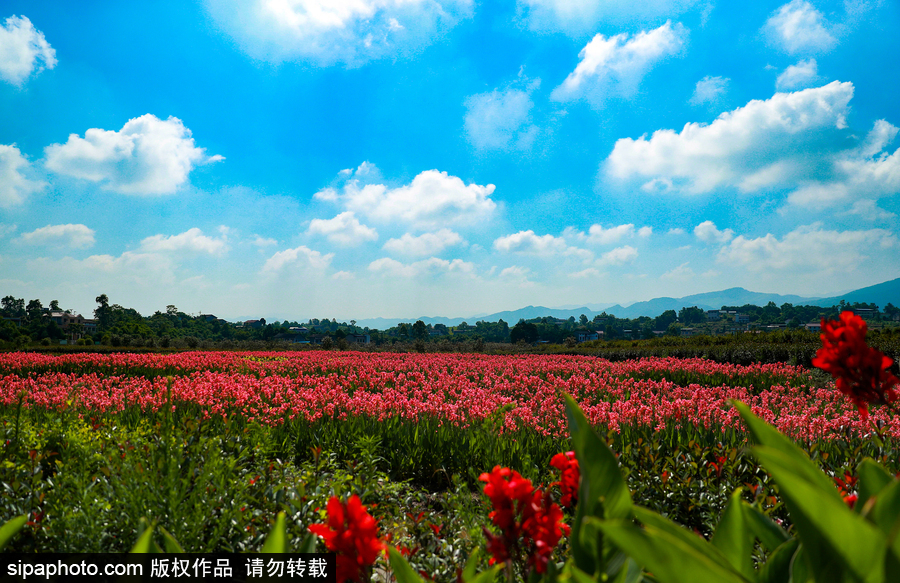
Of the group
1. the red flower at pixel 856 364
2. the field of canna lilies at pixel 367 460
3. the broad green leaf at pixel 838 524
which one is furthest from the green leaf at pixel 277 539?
the red flower at pixel 856 364

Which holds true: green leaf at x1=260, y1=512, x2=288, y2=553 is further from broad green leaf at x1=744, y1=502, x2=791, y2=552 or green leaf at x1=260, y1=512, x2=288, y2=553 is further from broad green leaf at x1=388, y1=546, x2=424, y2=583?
broad green leaf at x1=744, y1=502, x2=791, y2=552

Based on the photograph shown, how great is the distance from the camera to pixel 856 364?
1566 millimetres

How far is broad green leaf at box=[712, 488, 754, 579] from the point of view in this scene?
1.48 metres

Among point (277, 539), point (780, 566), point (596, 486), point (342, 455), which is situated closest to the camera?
point (277, 539)

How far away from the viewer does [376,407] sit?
651 centimetres

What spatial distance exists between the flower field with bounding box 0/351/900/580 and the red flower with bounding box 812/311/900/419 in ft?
4.40

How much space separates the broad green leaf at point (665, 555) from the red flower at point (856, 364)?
0.93m

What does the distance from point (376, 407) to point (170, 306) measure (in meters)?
95.4

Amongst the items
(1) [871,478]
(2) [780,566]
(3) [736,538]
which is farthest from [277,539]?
(1) [871,478]

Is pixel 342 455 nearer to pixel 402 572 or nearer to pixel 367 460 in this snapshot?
pixel 367 460

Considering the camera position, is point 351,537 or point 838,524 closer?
point 838,524

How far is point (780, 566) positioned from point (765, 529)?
0.20 m

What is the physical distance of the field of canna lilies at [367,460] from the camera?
251cm

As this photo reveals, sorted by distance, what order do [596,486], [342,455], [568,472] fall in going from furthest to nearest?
1. [342,455]
2. [568,472]
3. [596,486]
